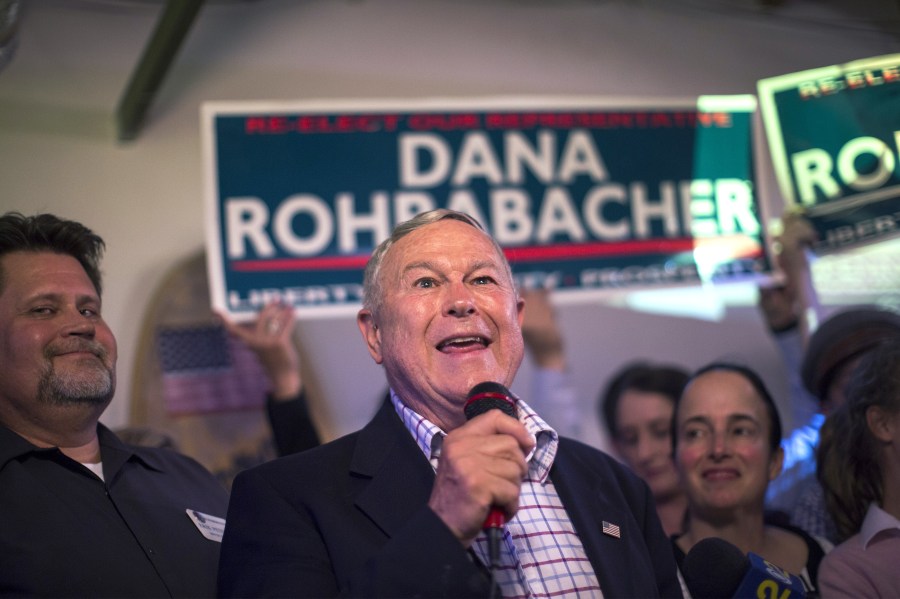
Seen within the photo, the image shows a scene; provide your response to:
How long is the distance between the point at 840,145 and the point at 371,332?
2.02 meters

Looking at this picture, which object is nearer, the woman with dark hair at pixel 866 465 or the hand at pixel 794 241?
the woman with dark hair at pixel 866 465

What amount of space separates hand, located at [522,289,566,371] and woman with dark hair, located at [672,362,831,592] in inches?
32.1

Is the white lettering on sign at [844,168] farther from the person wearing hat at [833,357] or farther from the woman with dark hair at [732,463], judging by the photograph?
the woman with dark hair at [732,463]

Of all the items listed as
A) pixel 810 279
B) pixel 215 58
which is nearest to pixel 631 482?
pixel 810 279

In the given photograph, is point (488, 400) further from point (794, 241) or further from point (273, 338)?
point (794, 241)

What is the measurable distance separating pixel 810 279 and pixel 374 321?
2.04 metres

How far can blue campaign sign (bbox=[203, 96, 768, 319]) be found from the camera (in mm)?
3236

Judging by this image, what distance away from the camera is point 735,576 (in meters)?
1.74

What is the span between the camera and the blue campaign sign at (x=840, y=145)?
318 centimetres

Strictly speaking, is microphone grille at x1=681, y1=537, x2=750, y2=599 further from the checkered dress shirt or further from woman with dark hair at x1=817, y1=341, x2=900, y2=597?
woman with dark hair at x1=817, y1=341, x2=900, y2=597

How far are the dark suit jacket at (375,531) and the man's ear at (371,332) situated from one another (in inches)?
4.9

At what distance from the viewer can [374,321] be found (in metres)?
1.97

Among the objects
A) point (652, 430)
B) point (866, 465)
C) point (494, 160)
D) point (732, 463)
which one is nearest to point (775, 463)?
point (732, 463)

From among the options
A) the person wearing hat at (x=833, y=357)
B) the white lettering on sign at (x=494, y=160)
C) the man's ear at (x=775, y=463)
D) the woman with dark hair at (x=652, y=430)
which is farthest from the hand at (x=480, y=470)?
the white lettering on sign at (x=494, y=160)
